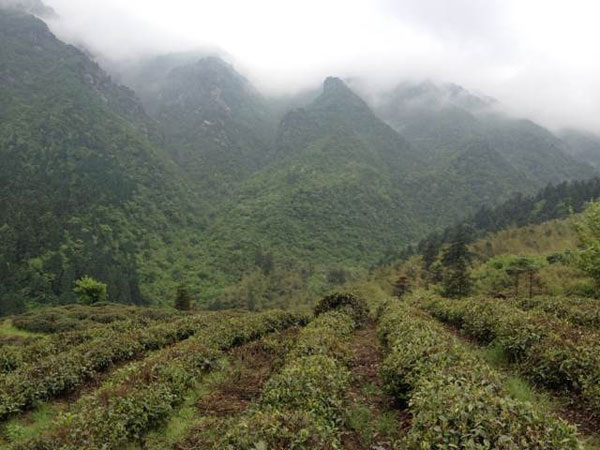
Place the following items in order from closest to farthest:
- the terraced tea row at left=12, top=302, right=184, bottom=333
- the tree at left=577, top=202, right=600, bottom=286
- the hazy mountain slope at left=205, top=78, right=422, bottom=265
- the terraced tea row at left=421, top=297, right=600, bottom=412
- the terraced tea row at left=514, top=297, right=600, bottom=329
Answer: the terraced tea row at left=421, top=297, right=600, bottom=412, the terraced tea row at left=514, top=297, right=600, bottom=329, the tree at left=577, top=202, right=600, bottom=286, the terraced tea row at left=12, top=302, right=184, bottom=333, the hazy mountain slope at left=205, top=78, right=422, bottom=265

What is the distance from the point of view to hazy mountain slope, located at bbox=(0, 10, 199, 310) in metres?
86.4

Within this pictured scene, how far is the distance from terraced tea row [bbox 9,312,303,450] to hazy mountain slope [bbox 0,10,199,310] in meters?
70.5

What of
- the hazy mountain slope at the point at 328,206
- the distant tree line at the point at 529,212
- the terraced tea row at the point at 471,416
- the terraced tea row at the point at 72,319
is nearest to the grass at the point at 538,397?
the terraced tea row at the point at 471,416

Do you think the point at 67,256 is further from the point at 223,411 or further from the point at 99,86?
the point at 99,86

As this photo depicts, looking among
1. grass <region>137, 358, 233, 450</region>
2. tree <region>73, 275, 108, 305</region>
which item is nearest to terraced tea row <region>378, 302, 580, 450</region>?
grass <region>137, 358, 233, 450</region>

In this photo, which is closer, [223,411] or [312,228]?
[223,411]

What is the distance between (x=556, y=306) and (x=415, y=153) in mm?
186245

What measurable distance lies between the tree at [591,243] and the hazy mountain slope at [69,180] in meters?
78.9

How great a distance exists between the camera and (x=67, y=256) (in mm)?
91875

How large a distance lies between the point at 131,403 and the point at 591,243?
91.2ft

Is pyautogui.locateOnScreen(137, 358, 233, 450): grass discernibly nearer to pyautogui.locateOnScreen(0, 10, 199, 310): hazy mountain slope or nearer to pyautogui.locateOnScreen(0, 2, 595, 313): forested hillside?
pyautogui.locateOnScreen(0, 10, 199, 310): hazy mountain slope

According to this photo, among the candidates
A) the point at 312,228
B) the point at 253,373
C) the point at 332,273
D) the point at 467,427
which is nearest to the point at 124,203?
the point at 312,228

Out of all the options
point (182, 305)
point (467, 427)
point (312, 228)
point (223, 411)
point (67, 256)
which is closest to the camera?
point (467, 427)

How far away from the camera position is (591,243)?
25.7 metres
